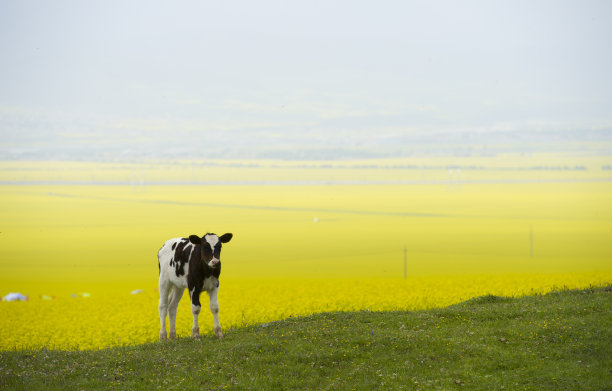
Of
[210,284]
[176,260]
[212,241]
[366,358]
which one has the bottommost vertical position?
[366,358]

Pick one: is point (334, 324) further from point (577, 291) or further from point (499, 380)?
point (577, 291)

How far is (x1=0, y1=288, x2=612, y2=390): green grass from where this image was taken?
1471cm

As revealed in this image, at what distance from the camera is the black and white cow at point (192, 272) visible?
59.6ft

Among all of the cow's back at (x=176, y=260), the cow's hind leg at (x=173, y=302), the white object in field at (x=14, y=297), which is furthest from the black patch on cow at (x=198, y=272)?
the white object in field at (x=14, y=297)

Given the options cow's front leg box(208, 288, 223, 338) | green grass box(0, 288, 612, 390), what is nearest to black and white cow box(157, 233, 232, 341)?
cow's front leg box(208, 288, 223, 338)

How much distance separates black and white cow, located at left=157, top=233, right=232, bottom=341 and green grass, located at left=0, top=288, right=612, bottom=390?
1.07 m

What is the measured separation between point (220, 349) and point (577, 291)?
13937 mm

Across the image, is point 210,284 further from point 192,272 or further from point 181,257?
point 181,257

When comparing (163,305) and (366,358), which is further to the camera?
(163,305)

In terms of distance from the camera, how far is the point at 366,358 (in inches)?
637

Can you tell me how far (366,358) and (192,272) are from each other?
17.8 feet

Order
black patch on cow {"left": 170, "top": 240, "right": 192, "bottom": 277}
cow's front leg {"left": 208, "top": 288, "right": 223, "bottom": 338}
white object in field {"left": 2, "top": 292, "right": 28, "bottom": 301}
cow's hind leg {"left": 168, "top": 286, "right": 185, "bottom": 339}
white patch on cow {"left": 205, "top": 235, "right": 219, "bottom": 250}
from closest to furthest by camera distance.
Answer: white patch on cow {"left": 205, "top": 235, "right": 219, "bottom": 250} → cow's front leg {"left": 208, "top": 288, "right": 223, "bottom": 338} → black patch on cow {"left": 170, "top": 240, "right": 192, "bottom": 277} → cow's hind leg {"left": 168, "top": 286, "right": 185, "bottom": 339} → white object in field {"left": 2, "top": 292, "right": 28, "bottom": 301}

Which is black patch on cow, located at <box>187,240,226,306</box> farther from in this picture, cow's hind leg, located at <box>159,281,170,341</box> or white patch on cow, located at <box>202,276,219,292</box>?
cow's hind leg, located at <box>159,281,170,341</box>

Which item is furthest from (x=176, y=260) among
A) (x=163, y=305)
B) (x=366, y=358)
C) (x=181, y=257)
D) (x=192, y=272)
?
(x=366, y=358)
